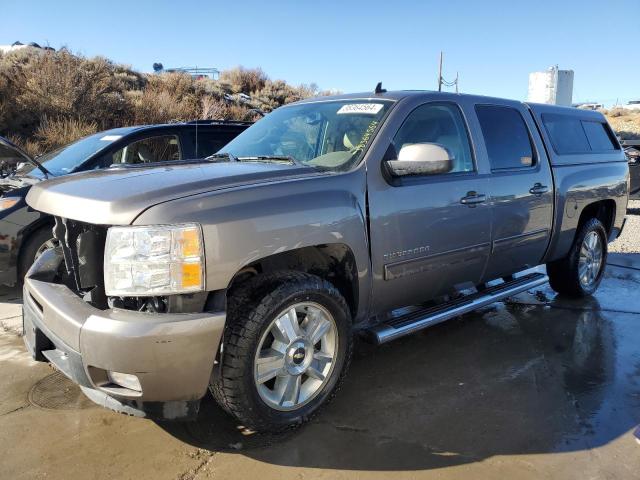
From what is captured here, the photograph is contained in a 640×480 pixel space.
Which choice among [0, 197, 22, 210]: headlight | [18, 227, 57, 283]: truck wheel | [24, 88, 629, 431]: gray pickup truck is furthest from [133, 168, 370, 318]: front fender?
[0, 197, 22, 210]: headlight

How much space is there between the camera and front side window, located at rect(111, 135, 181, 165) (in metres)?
5.56

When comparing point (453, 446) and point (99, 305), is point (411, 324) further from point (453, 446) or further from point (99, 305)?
point (99, 305)

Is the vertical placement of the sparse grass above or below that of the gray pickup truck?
above

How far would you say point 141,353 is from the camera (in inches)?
91.2

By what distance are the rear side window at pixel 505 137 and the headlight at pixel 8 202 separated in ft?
13.0

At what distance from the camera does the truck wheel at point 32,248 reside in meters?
4.60

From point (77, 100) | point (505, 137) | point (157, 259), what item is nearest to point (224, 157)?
point (157, 259)

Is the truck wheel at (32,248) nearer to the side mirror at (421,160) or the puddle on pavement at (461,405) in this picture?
the puddle on pavement at (461,405)

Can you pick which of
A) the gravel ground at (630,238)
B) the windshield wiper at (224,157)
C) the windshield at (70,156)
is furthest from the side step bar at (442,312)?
the gravel ground at (630,238)

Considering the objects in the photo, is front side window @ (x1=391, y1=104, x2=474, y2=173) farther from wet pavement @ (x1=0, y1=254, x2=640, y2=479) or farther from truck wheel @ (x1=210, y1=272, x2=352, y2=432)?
wet pavement @ (x1=0, y1=254, x2=640, y2=479)

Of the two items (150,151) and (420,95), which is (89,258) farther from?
(150,151)

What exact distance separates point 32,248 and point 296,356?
3.03 m

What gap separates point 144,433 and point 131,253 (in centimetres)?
116

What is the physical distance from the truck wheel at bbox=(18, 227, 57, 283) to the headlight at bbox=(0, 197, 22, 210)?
1.00 ft
